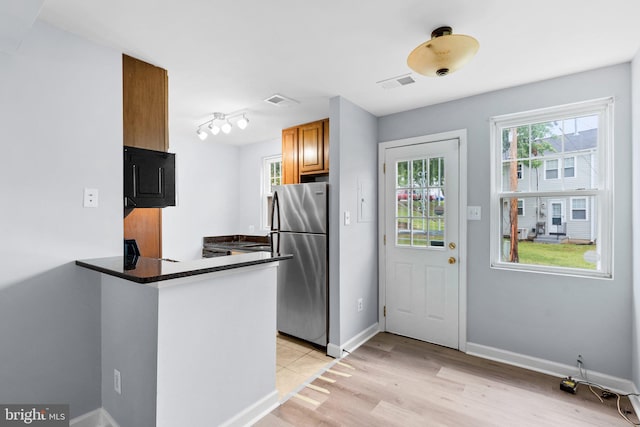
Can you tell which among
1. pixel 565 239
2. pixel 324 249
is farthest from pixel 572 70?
pixel 324 249

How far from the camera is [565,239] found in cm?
257

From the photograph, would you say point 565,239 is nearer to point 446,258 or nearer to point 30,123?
point 446,258

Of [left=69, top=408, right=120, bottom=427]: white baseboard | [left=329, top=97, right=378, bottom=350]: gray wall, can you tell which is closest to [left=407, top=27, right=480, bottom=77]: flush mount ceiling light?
[left=329, top=97, right=378, bottom=350]: gray wall

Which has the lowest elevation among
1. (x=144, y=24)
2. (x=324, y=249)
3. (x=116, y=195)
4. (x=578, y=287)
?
(x=578, y=287)

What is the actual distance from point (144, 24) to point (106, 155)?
841 millimetres

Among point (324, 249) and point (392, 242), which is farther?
point (392, 242)

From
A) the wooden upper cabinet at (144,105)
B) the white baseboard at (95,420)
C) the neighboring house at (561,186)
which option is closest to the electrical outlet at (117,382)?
the white baseboard at (95,420)

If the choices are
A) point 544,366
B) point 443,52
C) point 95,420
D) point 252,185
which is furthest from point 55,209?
point 544,366

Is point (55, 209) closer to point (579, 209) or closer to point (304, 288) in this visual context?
point (304, 288)

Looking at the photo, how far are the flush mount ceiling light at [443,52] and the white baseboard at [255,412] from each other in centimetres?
239

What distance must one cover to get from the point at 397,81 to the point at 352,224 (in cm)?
139

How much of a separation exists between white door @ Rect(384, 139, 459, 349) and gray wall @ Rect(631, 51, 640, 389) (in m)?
1.23

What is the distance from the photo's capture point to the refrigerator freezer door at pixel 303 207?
3059 mm

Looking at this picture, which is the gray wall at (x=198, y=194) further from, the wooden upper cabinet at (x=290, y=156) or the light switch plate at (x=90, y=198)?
the light switch plate at (x=90, y=198)
